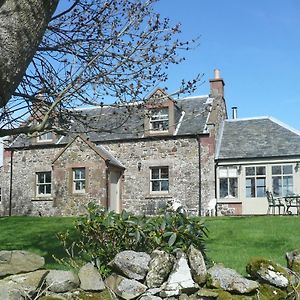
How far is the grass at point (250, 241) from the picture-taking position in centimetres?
830

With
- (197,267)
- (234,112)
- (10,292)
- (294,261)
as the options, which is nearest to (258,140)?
(234,112)

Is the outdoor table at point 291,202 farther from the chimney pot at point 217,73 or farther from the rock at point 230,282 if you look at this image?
the rock at point 230,282

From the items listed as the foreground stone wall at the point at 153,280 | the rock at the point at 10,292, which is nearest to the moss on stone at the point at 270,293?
the foreground stone wall at the point at 153,280

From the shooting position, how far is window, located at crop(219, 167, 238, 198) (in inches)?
939

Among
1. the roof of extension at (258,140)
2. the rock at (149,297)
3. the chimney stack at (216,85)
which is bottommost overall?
the rock at (149,297)

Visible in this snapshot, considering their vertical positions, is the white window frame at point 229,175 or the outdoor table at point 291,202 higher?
the white window frame at point 229,175

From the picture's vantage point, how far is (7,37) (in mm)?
3754

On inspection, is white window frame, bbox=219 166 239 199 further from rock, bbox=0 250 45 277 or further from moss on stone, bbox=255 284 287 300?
rock, bbox=0 250 45 277

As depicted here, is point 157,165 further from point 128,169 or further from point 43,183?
point 43,183

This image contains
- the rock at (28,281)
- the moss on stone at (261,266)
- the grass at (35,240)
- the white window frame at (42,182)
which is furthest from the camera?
the white window frame at (42,182)

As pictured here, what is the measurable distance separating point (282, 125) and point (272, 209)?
15.5ft

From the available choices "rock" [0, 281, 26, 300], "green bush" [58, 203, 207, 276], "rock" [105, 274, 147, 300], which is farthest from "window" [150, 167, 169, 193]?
"rock" [0, 281, 26, 300]

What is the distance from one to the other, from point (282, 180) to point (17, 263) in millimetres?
19869

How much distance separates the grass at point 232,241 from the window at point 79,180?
8617 millimetres
